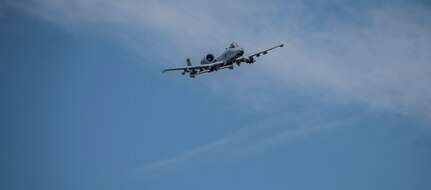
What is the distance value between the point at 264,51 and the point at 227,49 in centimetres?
570

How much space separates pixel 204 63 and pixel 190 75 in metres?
3.13

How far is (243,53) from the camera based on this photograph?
99.9 metres

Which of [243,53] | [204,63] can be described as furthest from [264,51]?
[204,63]

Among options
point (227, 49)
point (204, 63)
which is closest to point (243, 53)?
point (227, 49)

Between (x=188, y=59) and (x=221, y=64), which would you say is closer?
(x=221, y=64)

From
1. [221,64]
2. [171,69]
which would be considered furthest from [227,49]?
[171,69]

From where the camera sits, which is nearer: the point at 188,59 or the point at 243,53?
the point at 243,53

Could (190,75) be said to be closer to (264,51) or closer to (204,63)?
(204,63)

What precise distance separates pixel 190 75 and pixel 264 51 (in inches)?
505

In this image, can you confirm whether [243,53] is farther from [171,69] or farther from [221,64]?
[171,69]

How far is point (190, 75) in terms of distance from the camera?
10594cm

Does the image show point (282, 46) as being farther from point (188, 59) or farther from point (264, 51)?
point (188, 59)

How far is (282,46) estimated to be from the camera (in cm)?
9856

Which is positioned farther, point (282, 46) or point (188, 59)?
point (188, 59)
